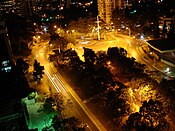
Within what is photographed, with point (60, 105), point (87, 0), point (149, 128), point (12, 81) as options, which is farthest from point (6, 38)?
point (87, 0)

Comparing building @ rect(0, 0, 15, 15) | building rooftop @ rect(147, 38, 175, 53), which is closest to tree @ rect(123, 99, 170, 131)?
building rooftop @ rect(147, 38, 175, 53)

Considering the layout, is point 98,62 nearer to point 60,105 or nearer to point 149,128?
point 60,105

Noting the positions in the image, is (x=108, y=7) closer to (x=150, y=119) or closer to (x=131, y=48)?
(x=131, y=48)

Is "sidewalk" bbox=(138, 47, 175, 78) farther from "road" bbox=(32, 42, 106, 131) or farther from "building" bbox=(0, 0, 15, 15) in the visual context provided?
"building" bbox=(0, 0, 15, 15)

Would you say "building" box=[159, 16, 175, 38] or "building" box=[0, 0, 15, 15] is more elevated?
"building" box=[0, 0, 15, 15]

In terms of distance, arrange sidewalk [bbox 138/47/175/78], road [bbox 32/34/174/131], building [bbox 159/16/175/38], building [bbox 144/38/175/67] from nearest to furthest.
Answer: road [bbox 32/34/174/131] → sidewalk [bbox 138/47/175/78] → building [bbox 144/38/175/67] → building [bbox 159/16/175/38]

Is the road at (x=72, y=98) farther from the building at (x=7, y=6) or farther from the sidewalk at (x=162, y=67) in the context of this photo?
the building at (x=7, y=6)
